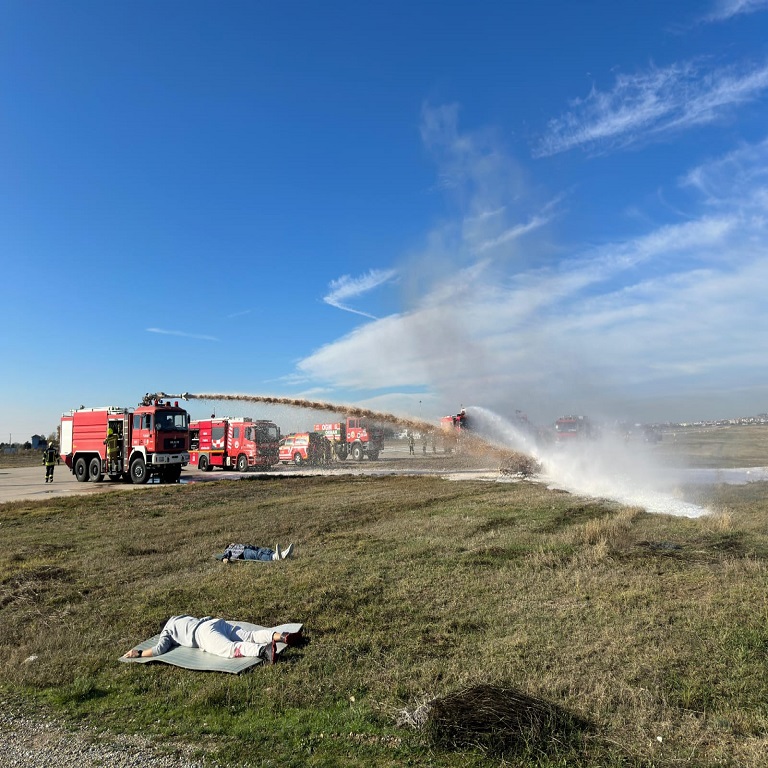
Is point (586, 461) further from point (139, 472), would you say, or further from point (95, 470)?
point (95, 470)

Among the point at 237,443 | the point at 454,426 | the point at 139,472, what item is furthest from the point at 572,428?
the point at 139,472

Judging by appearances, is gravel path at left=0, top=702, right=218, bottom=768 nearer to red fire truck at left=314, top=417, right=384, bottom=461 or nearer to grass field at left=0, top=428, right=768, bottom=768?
grass field at left=0, top=428, right=768, bottom=768

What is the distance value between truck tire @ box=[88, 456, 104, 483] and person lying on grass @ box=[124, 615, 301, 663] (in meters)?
24.0

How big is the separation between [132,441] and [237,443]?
9.32 m

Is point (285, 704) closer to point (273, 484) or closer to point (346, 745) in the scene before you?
point (346, 745)

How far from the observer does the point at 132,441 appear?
25625 millimetres

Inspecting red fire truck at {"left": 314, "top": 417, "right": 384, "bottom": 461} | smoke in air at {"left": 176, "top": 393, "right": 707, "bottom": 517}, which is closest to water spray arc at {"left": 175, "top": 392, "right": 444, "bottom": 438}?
smoke in air at {"left": 176, "top": 393, "right": 707, "bottom": 517}

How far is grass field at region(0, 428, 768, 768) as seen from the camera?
4070 millimetres

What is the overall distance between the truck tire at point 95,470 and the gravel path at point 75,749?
82.3ft

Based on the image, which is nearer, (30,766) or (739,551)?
(30,766)

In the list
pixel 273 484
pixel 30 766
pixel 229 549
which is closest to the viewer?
pixel 30 766

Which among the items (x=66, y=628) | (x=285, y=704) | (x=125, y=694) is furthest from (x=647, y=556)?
(x=66, y=628)

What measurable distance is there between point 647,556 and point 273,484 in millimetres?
17477

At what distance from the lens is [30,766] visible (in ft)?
12.6
